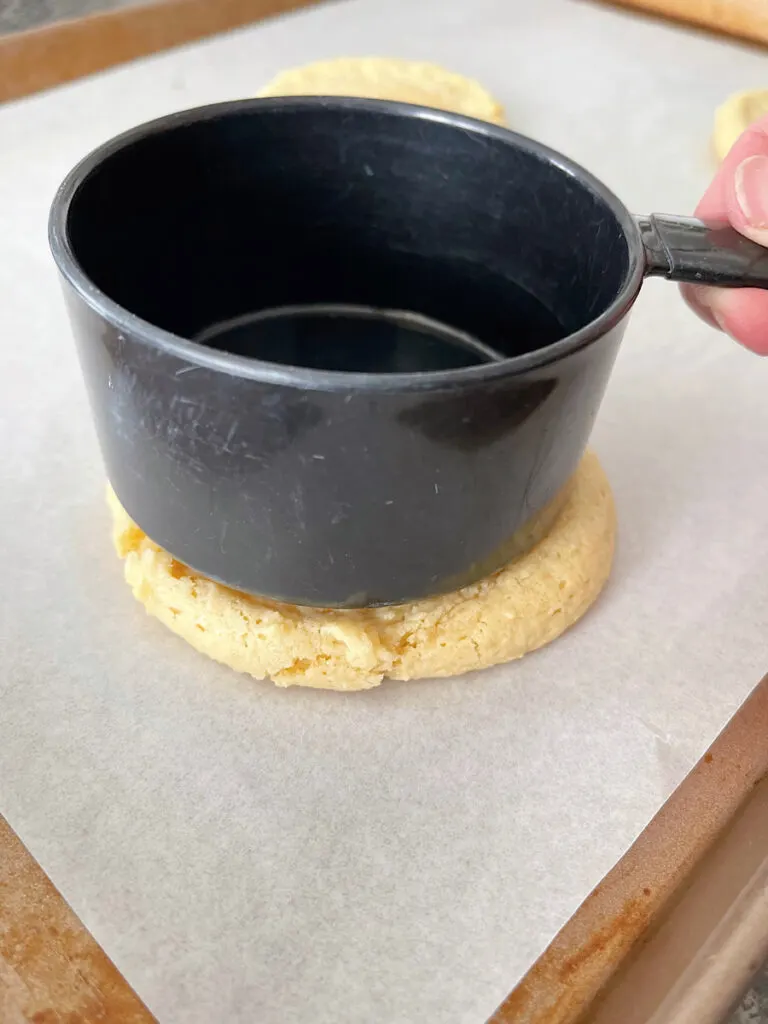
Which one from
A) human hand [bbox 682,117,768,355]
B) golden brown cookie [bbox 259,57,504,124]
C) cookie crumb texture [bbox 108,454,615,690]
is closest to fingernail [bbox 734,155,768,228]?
human hand [bbox 682,117,768,355]

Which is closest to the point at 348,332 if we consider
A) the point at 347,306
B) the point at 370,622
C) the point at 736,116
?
the point at 347,306

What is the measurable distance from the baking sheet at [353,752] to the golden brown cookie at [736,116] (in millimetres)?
520

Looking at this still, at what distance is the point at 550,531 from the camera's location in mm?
752

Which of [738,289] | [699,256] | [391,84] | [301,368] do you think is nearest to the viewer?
[301,368]

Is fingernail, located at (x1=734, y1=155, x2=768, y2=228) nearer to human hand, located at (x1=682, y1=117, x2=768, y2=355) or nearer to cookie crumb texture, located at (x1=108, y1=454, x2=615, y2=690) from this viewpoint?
human hand, located at (x1=682, y1=117, x2=768, y2=355)

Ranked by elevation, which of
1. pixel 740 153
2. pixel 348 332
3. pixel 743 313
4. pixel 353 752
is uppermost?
pixel 740 153

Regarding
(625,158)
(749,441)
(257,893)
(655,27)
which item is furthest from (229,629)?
(655,27)

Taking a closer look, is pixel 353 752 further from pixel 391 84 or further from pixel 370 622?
pixel 391 84

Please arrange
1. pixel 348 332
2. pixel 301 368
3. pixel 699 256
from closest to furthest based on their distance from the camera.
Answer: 1. pixel 301 368
2. pixel 699 256
3. pixel 348 332

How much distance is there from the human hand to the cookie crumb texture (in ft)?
0.71

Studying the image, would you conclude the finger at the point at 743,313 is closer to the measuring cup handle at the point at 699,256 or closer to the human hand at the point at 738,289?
the human hand at the point at 738,289

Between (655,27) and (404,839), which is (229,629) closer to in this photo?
(404,839)

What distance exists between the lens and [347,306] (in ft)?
2.76

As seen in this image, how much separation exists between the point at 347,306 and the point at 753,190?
354mm
